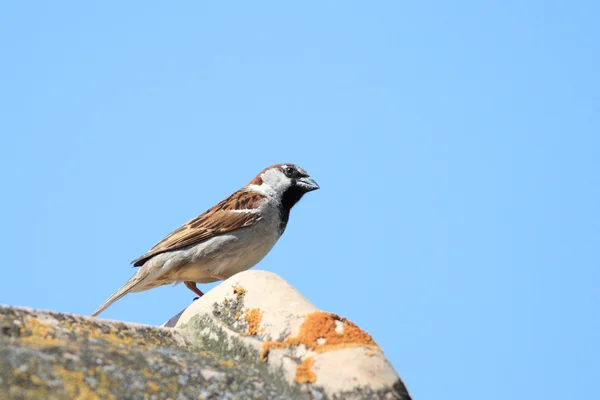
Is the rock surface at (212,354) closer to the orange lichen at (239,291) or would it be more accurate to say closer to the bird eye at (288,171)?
the orange lichen at (239,291)

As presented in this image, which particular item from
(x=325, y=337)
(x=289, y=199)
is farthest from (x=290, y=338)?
(x=289, y=199)

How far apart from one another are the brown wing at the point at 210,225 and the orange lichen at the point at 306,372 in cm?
368

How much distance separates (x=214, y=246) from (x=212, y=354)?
3.37 metres

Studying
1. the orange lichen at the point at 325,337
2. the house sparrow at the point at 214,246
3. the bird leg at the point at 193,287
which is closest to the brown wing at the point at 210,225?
the house sparrow at the point at 214,246

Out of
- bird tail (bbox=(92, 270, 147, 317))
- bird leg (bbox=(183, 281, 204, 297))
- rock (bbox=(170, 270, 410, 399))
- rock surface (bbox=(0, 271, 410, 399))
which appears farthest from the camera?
bird leg (bbox=(183, 281, 204, 297))

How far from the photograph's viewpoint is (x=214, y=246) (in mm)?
6973

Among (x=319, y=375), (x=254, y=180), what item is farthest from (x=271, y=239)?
(x=319, y=375)

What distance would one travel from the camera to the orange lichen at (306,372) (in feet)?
11.1

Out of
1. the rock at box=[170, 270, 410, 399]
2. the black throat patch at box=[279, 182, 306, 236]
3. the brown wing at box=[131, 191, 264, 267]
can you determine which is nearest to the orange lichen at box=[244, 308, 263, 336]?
the rock at box=[170, 270, 410, 399]

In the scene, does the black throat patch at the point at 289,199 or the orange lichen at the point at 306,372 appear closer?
the orange lichen at the point at 306,372

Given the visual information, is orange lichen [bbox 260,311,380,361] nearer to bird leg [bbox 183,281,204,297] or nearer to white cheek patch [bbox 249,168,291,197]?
bird leg [bbox 183,281,204,297]

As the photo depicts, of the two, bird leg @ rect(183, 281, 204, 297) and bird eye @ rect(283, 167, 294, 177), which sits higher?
bird eye @ rect(283, 167, 294, 177)

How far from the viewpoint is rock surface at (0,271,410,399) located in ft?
8.80

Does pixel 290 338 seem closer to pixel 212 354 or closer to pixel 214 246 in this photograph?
pixel 212 354
